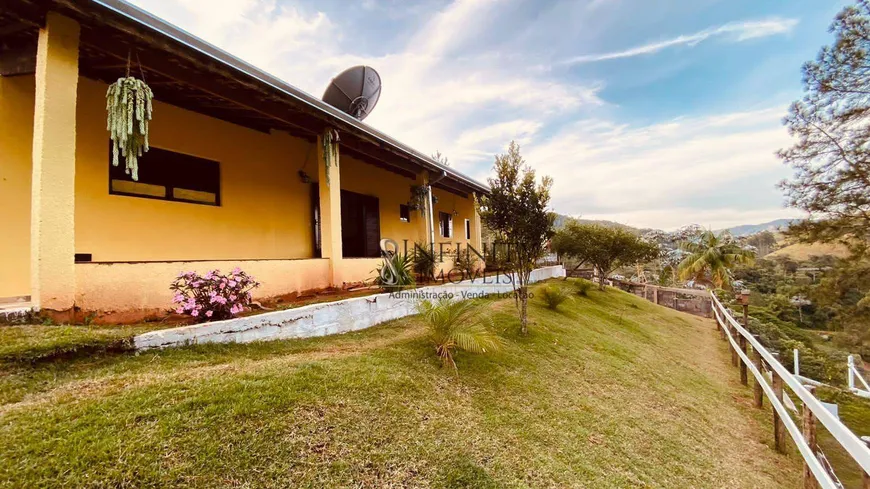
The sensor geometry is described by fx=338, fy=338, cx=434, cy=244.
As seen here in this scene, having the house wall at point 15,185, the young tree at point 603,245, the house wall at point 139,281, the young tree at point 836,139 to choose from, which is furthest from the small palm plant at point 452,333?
the young tree at point 836,139

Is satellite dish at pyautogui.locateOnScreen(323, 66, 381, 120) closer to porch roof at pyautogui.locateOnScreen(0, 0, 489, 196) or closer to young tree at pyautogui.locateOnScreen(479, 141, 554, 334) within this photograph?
porch roof at pyautogui.locateOnScreen(0, 0, 489, 196)

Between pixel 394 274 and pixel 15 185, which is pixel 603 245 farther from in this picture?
pixel 15 185

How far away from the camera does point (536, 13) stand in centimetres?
894

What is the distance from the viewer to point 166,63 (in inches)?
165

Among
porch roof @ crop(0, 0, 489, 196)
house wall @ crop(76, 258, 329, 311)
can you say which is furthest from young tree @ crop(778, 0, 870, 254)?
house wall @ crop(76, 258, 329, 311)

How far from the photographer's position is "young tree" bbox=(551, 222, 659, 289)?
12875 mm

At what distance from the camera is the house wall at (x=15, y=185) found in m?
4.11

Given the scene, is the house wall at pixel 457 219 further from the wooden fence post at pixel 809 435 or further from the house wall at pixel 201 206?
the wooden fence post at pixel 809 435

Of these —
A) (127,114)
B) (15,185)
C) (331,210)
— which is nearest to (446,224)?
(331,210)

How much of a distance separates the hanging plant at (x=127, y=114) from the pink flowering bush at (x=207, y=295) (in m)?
1.31

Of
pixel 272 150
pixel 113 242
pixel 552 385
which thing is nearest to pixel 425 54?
pixel 272 150

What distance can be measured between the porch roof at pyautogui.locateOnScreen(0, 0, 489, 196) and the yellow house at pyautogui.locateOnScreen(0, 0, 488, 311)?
0.06 ft

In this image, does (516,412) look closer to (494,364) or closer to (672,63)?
(494,364)

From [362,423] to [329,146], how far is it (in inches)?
201
